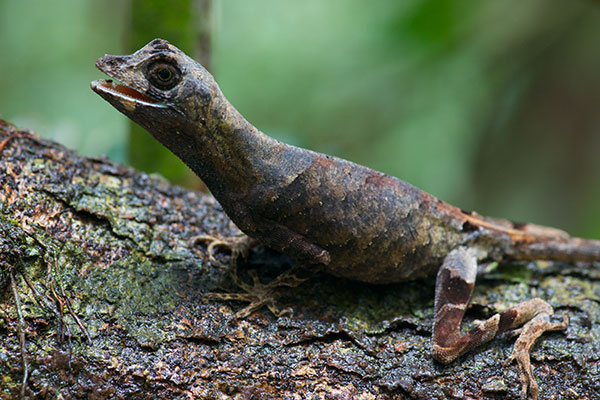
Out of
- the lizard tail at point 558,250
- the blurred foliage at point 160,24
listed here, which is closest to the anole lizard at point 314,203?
the lizard tail at point 558,250

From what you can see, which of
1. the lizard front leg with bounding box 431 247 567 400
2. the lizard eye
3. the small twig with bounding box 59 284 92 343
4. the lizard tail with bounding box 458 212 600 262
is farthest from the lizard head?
the lizard tail with bounding box 458 212 600 262

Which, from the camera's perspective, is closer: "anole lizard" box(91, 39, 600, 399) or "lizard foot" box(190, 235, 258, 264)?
"anole lizard" box(91, 39, 600, 399)

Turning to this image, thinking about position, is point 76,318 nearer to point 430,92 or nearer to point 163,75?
point 163,75

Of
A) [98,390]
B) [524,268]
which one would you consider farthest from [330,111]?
[98,390]

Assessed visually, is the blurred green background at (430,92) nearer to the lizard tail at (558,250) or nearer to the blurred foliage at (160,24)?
the blurred foliage at (160,24)

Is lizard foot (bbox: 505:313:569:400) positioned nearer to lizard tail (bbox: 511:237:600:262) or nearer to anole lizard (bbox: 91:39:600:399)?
anole lizard (bbox: 91:39:600:399)

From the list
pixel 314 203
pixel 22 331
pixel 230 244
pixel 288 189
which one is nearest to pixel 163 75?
pixel 288 189

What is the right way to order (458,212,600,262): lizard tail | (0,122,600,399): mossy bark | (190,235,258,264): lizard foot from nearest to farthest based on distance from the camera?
1. (0,122,600,399): mossy bark
2. (190,235,258,264): lizard foot
3. (458,212,600,262): lizard tail
